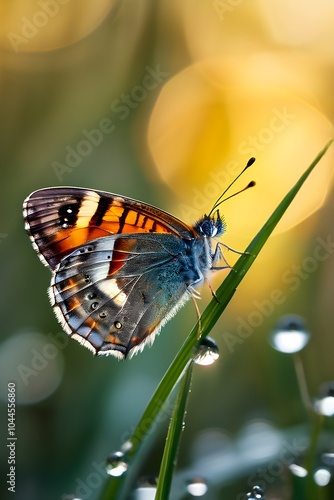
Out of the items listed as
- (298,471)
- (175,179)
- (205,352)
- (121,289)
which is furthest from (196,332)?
(175,179)

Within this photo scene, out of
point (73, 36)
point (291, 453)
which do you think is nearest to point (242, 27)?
point (73, 36)

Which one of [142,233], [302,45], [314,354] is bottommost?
[314,354]

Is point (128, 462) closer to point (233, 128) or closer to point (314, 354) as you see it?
point (314, 354)

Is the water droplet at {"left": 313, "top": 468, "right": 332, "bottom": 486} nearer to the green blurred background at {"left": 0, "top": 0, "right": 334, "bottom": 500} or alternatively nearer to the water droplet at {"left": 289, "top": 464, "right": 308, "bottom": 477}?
the water droplet at {"left": 289, "top": 464, "right": 308, "bottom": 477}

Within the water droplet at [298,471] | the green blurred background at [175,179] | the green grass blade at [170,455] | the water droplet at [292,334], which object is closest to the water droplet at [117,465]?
the green grass blade at [170,455]

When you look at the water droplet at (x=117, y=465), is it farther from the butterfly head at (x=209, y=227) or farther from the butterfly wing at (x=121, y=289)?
the butterfly head at (x=209, y=227)

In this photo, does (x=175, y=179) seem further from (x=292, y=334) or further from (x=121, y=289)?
(x=292, y=334)
